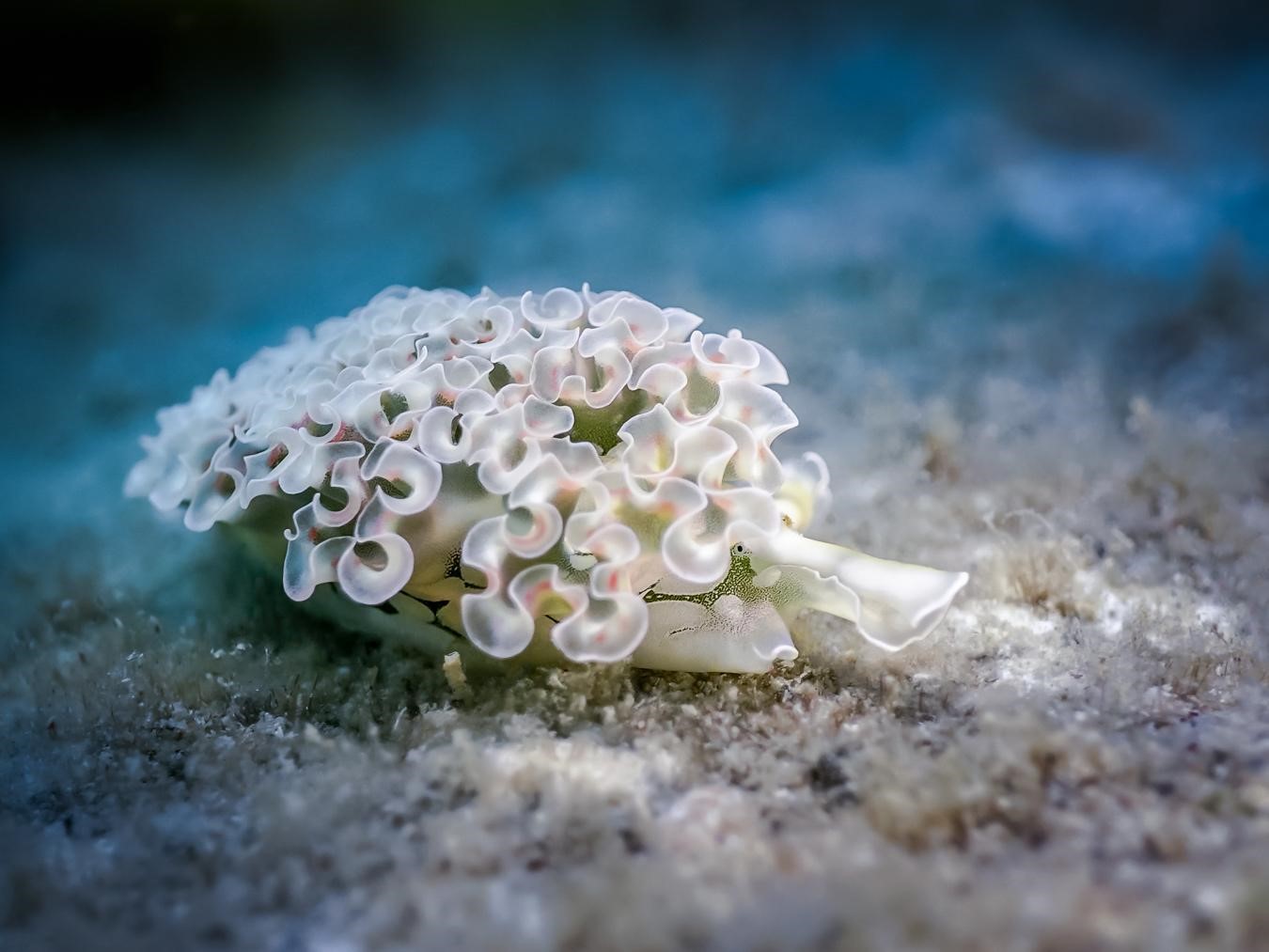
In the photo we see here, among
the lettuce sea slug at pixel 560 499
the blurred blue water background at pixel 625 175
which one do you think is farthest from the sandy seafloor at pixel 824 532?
the lettuce sea slug at pixel 560 499

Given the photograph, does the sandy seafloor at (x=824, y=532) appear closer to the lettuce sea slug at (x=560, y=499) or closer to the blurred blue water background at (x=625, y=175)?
the blurred blue water background at (x=625, y=175)

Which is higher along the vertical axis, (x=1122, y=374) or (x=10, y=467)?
(x=1122, y=374)

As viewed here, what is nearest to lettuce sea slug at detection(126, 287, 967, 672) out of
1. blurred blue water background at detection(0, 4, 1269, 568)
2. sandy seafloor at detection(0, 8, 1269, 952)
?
sandy seafloor at detection(0, 8, 1269, 952)

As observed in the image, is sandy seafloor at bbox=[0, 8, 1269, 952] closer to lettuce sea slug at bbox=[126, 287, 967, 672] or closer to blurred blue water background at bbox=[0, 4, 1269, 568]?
blurred blue water background at bbox=[0, 4, 1269, 568]

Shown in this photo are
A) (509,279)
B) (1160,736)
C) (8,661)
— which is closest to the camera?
(1160,736)

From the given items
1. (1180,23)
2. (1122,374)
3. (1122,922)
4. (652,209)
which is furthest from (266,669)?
(1180,23)

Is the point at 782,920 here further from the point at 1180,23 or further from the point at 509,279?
the point at 1180,23

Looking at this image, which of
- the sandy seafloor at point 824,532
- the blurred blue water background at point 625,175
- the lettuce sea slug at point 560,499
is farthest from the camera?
the blurred blue water background at point 625,175

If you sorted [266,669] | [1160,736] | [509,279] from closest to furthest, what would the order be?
[1160,736] < [266,669] < [509,279]
